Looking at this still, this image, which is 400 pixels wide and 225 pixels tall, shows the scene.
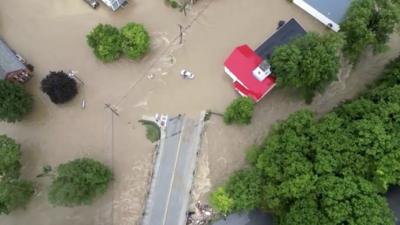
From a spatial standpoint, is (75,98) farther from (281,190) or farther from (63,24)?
(281,190)

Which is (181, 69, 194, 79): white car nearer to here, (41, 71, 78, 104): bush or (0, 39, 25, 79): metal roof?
(41, 71, 78, 104): bush

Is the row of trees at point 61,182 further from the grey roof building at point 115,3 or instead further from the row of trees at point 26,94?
the grey roof building at point 115,3

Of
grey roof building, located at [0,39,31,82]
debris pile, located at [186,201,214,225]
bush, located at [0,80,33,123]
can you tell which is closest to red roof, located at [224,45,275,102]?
debris pile, located at [186,201,214,225]

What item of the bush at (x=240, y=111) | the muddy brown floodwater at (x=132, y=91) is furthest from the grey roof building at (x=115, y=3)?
the bush at (x=240, y=111)

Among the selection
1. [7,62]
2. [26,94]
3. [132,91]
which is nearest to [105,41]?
[132,91]

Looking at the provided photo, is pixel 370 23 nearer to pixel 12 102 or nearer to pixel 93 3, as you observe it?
pixel 93 3

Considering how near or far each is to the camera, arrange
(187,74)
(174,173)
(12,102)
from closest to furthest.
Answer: (12,102) → (174,173) → (187,74)

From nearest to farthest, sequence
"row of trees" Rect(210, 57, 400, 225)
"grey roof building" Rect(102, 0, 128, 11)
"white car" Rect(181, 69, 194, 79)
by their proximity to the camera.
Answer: "row of trees" Rect(210, 57, 400, 225), "white car" Rect(181, 69, 194, 79), "grey roof building" Rect(102, 0, 128, 11)
